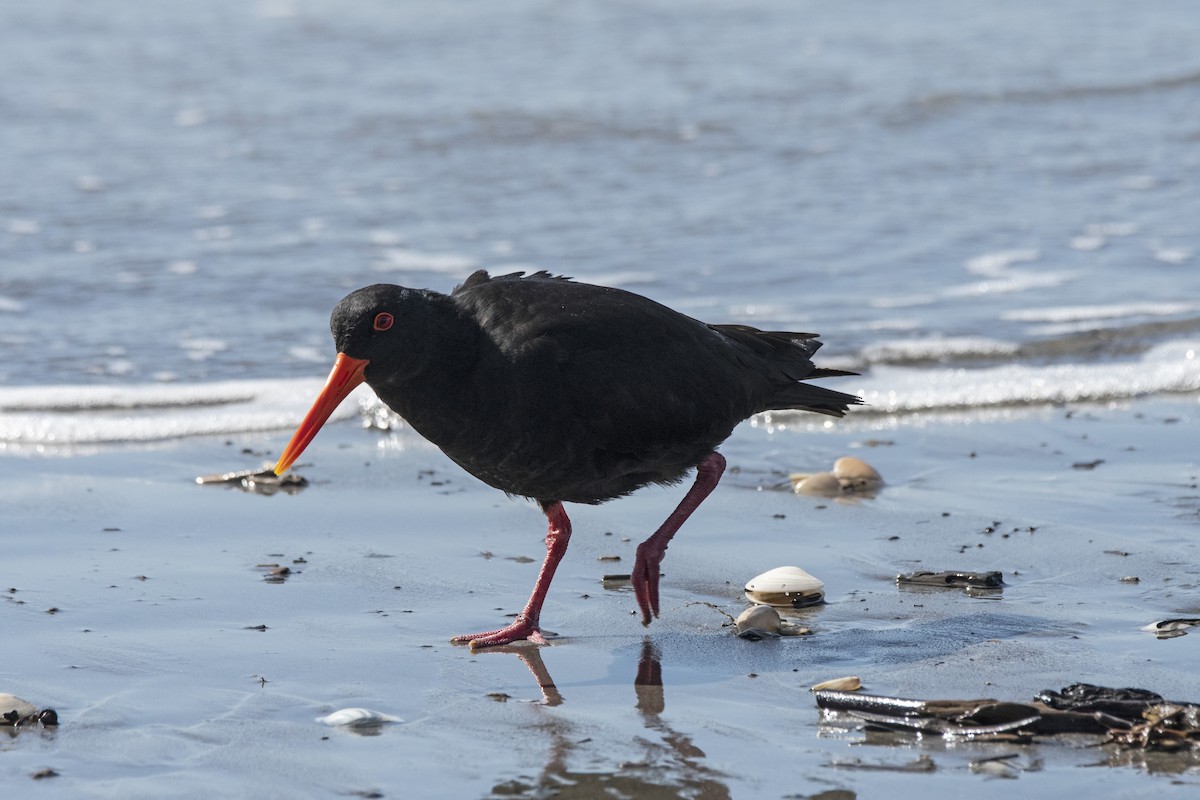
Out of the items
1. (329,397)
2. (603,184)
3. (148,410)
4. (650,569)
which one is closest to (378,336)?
(329,397)

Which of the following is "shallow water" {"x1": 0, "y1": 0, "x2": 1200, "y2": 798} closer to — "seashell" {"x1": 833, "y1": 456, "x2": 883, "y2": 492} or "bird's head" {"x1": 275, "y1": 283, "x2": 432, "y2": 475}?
"seashell" {"x1": 833, "y1": 456, "x2": 883, "y2": 492}

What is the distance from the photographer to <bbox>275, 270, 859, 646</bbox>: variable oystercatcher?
404cm

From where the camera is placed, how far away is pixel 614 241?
32.3 ft

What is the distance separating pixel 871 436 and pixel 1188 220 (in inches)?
189

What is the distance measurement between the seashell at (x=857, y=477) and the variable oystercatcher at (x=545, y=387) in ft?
3.78

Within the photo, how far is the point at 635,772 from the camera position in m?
3.17

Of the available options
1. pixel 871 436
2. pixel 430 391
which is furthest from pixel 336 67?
pixel 430 391

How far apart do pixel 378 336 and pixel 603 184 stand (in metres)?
7.75

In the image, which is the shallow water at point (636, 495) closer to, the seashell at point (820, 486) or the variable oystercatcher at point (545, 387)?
the seashell at point (820, 486)

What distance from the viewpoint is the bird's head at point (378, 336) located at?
402 cm

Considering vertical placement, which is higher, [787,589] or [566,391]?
[566,391]

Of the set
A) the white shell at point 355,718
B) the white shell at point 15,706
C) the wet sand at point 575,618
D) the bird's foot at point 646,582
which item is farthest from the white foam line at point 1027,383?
the white shell at point 15,706

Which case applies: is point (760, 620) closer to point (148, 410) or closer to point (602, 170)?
point (148, 410)

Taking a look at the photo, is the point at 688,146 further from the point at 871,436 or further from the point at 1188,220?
the point at 871,436
